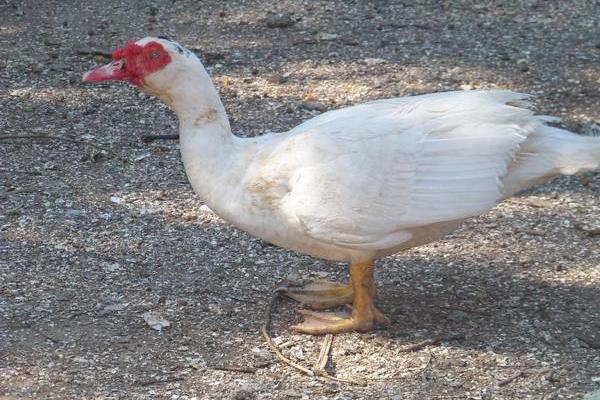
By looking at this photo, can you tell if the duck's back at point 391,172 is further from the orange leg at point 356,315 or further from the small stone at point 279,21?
the small stone at point 279,21

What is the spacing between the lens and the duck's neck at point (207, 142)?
461 centimetres

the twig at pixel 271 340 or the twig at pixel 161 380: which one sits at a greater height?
the twig at pixel 161 380

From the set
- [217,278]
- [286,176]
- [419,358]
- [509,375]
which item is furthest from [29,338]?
[509,375]

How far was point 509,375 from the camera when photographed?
4.42 metres

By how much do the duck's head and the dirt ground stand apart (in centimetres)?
103

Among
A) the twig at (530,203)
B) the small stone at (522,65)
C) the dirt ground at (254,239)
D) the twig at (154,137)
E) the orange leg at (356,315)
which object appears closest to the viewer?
the dirt ground at (254,239)

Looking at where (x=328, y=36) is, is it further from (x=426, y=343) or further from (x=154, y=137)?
(x=426, y=343)

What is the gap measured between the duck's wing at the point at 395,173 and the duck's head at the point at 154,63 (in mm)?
568

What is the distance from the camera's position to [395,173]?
4414 millimetres

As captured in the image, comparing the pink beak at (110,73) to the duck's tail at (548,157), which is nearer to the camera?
the duck's tail at (548,157)

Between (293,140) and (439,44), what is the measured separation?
11.2 feet

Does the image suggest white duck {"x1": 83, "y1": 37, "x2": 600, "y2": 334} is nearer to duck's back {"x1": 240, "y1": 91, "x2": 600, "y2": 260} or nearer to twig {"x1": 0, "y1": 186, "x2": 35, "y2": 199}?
duck's back {"x1": 240, "y1": 91, "x2": 600, "y2": 260}

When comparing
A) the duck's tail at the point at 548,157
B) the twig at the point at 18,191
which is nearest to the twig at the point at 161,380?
the duck's tail at the point at 548,157

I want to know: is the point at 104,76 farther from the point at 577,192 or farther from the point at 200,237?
the point at 577,192
